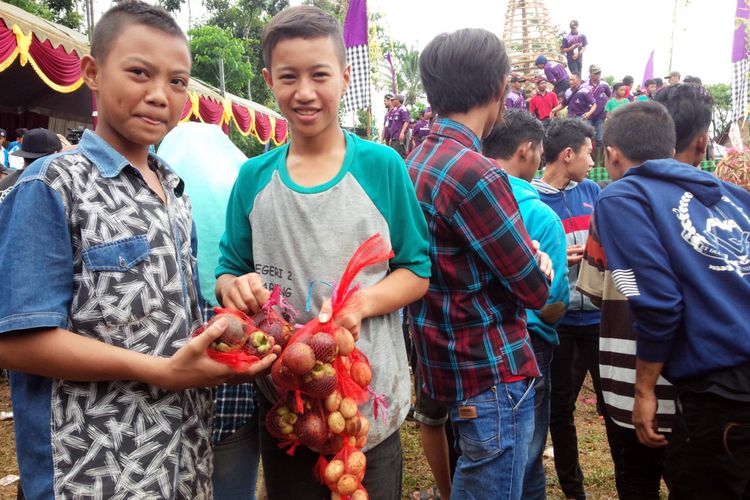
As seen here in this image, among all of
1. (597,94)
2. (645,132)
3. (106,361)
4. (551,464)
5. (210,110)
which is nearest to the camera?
(106,361)

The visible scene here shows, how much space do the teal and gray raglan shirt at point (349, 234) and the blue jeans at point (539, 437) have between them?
122cm

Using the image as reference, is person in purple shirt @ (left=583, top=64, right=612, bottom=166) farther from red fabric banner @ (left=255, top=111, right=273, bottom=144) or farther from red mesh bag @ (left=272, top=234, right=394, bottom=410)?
red mesh bag @ (left=272, top=234, right=394, bottom=410)

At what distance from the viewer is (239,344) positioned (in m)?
1.16

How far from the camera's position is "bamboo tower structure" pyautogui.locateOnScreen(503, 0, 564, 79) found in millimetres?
17906

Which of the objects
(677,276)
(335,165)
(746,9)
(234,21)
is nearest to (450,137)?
(335,165)

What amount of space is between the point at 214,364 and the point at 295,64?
773mm

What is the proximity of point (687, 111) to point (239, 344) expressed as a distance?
85.7 inches

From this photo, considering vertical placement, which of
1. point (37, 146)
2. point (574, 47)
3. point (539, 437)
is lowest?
point (539, 437)

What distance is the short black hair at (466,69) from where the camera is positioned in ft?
6.46

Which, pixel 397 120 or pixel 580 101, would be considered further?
pixel 397 120

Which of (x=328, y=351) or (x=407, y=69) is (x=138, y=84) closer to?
(x=328, y=351)

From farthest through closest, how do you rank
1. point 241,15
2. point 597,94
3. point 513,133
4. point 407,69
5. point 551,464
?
point 407,69 → point 241,15 → point 597,94 → point 551,464 → point 513,133

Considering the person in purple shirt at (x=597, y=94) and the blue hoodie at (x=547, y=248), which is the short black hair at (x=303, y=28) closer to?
the blue hoodie at (x=547, y=248)

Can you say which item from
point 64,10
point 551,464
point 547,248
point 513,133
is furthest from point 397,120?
point 64,10
